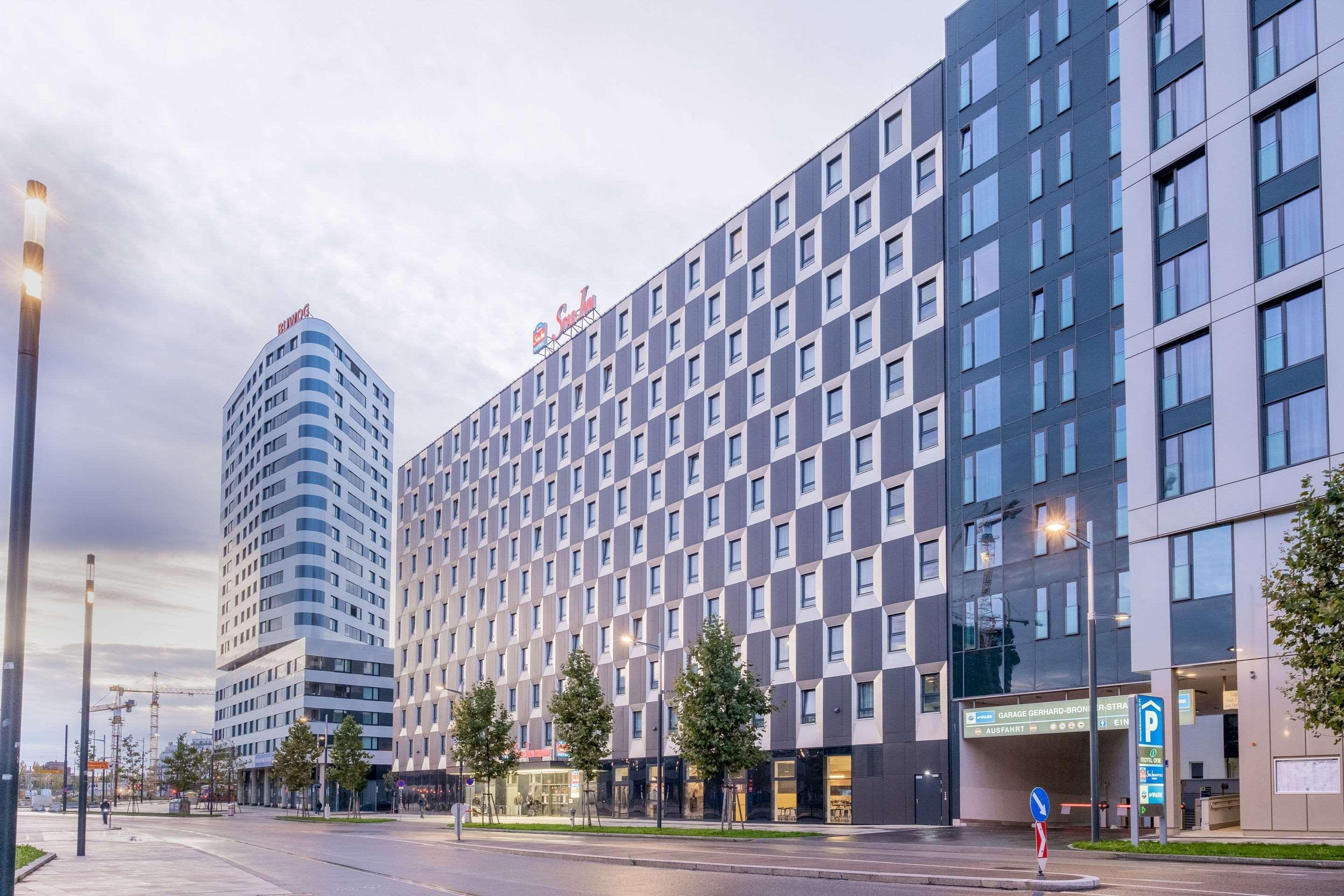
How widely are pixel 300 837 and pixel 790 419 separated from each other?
3258cm

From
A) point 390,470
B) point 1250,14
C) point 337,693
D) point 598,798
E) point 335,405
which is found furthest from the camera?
point 390,470

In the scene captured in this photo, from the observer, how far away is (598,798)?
279ft

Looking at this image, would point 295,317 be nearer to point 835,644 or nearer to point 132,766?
point 132,766

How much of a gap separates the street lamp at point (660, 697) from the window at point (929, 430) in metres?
16.7

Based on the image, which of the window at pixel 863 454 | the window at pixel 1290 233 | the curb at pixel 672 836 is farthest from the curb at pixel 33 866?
the window at pixel 863 454

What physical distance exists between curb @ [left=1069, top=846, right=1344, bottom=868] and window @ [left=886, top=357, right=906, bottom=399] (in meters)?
30.5

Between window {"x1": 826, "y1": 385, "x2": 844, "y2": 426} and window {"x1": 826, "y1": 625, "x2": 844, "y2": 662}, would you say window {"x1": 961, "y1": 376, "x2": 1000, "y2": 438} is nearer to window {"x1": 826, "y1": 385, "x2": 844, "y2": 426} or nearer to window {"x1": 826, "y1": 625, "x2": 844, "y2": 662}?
window {"x1": 826, "y1": 385, "x2": 844, "y2": 426}

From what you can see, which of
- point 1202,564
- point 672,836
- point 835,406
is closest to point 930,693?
point 672,836

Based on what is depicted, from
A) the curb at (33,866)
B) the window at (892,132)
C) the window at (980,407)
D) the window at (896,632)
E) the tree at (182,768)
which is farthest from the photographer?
the tree at (182,768)

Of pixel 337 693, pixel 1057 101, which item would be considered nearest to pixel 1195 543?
pixel 1057 101

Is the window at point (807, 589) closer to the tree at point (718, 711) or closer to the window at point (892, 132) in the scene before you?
the tree at point (718, 711)

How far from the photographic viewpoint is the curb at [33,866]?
1142 inches

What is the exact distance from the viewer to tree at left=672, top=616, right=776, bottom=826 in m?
54.8

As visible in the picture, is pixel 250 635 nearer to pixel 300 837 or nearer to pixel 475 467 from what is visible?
pixel 475 467
